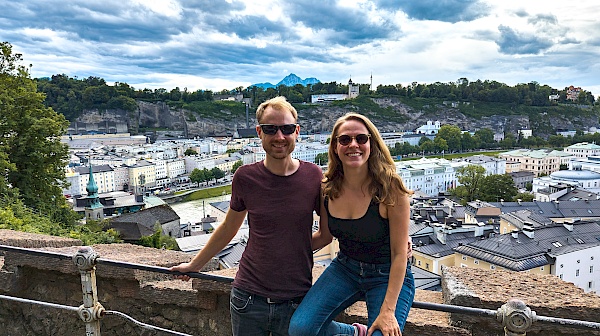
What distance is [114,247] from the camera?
3842mm

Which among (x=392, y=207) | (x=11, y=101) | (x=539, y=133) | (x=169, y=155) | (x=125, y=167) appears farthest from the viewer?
(x=539, y=133)

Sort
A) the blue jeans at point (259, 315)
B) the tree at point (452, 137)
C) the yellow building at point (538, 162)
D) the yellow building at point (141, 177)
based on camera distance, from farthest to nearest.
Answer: the tree at point (452, 137) → the yellow building at point (538, 162) → the yellow building at point (141, 177) → the blue jeans at point (259, 315)

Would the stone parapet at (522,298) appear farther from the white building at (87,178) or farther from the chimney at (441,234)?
the white building at (87,178)

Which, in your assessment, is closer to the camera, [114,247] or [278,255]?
[278,255]

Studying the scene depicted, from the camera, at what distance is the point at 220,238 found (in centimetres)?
234

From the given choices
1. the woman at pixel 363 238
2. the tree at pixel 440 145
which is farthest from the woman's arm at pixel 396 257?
the tree at pixel 440 145

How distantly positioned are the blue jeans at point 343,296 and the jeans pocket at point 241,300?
23cm

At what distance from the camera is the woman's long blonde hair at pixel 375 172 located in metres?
1.95

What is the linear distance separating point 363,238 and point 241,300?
1.92 feet

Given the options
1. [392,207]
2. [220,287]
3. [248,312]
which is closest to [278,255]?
[248,312]

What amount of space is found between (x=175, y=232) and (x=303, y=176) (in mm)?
30898

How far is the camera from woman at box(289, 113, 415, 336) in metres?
1.92

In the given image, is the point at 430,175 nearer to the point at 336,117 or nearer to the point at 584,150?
the point at 584,150

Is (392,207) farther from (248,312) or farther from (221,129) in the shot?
(221,129)
